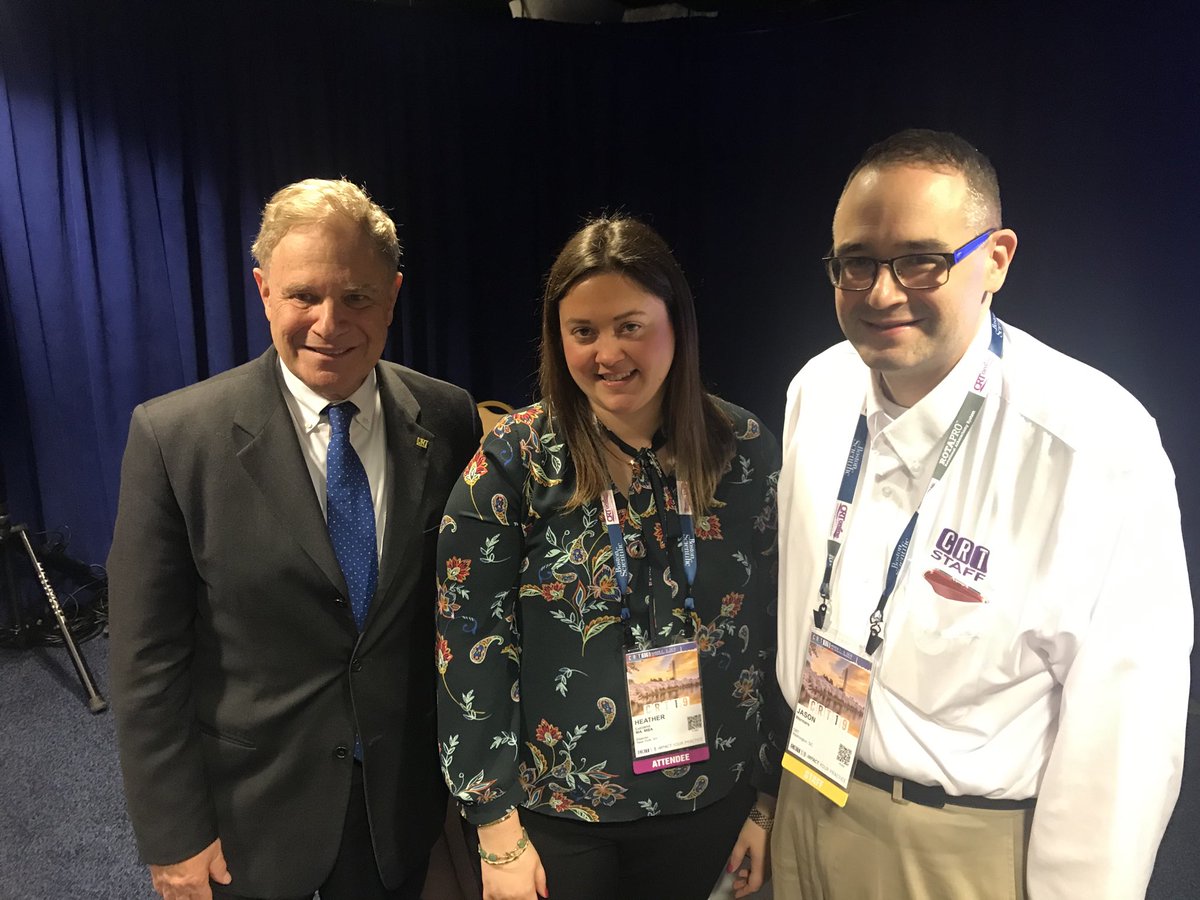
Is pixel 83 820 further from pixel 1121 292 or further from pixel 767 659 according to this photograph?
pixel 1121 292

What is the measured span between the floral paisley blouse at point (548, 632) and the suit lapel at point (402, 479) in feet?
0.48

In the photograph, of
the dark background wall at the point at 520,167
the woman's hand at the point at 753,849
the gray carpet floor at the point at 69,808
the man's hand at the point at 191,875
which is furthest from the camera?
the dark background wall at the point at 520,167

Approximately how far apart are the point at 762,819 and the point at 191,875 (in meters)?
1.03

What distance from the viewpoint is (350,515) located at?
4.41 ft

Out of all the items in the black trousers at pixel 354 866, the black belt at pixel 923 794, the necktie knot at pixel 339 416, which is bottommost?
the black trousers at pixel 354 866

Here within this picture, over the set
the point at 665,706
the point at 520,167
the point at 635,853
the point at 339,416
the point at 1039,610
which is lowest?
the point at 635,853

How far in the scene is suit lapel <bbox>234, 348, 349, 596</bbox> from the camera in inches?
50.5

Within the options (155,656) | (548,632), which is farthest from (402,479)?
(155,656)

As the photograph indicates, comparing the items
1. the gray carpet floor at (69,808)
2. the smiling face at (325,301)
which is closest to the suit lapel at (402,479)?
the smiling face at (325,301)

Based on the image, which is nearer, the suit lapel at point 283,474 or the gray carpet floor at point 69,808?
the suit lapel at point 283,474

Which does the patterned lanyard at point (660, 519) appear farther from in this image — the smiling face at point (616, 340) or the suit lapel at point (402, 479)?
the suit lapel at point (402, 479)

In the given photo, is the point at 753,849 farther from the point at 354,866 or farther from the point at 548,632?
the point at 354,866

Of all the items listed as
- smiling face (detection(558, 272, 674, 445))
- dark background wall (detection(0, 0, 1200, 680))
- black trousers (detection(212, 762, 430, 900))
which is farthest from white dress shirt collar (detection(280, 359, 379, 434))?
dark background wall (detection(0, 0, 1200, 680))

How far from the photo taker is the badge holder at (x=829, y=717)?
1.26 meters
